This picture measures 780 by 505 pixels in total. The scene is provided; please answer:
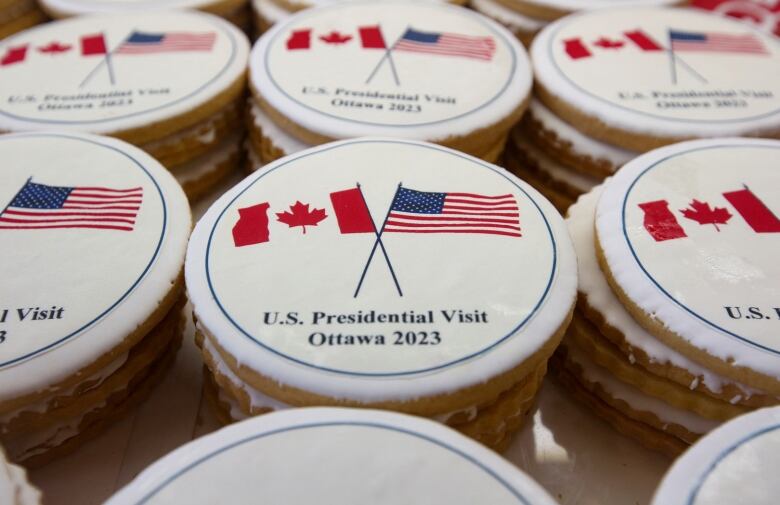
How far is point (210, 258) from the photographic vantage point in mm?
1448

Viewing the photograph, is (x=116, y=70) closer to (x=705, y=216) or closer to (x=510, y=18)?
(x=510, y=18)

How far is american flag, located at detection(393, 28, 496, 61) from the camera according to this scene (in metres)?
2.23

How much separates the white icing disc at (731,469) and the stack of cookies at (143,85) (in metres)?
1.57

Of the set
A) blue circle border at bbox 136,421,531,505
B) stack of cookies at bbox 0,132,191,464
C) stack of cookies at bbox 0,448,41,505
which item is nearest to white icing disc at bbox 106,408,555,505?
blue circle border at bbox 136,421,531,505

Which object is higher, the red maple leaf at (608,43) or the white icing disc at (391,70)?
the white icing disc at (391,70)

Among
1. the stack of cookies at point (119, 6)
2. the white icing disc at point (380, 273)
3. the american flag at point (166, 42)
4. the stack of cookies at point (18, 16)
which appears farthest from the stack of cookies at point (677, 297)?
the stack of cookies at point (18, 16)

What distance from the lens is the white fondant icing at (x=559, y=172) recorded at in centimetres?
207

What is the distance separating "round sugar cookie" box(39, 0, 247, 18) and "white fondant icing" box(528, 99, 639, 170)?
1356mm

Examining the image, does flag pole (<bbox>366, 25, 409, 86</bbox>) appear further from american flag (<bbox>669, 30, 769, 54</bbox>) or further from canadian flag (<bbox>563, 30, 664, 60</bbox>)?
american flag (<bbox>669, 30, 769, 54</bbox>)

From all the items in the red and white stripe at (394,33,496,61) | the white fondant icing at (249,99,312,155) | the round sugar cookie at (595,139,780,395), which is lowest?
the white fondant icing at (249,99,312,155)

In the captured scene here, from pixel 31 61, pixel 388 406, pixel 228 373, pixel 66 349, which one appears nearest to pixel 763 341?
pixel 388 406

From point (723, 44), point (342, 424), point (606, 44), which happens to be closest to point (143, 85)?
point (342, 424)

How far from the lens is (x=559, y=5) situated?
2.59 metres

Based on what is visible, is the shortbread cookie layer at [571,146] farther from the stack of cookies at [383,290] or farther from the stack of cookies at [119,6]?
the stack of cookies at [119,6]
